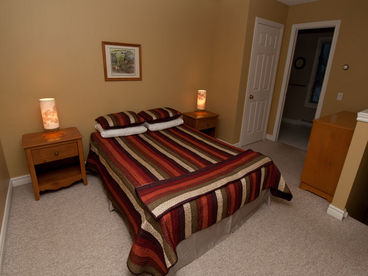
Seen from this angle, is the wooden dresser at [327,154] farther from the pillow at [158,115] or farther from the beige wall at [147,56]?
the pillow at [158,115]

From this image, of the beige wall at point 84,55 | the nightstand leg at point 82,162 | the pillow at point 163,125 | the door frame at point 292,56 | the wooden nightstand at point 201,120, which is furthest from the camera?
the wooden nightstand at point 201,120

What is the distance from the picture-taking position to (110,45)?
8.85 ft

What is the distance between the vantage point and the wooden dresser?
88.6 inches

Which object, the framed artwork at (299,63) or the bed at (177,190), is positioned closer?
the bed at (177,190)

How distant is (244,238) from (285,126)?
168 inches

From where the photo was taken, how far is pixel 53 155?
2.23m

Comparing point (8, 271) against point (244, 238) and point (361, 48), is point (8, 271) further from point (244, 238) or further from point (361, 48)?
point (361, 48)

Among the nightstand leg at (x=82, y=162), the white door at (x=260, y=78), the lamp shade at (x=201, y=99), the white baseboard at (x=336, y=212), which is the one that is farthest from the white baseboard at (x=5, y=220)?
the white door at (x=260, y=78)

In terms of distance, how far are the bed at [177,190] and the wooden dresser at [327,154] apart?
61 cm

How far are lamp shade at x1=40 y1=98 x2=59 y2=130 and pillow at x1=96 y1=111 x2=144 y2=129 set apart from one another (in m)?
0.49

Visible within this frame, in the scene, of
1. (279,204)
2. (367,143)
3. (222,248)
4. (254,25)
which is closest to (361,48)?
(254,25)

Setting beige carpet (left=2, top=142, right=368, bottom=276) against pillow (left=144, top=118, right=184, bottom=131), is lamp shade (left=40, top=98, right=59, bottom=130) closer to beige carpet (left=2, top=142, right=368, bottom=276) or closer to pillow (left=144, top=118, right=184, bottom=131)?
beige carpet (left=2, top=142, right=368, bottom=276)

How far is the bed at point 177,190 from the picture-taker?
137 centimetres

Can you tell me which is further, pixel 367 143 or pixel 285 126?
pixel 285 126
